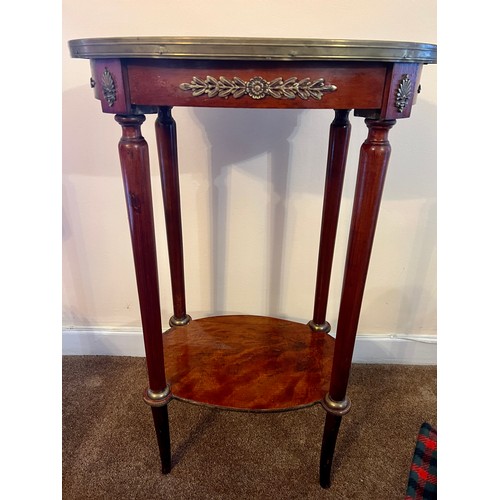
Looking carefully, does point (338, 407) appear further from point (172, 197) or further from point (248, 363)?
point (172, 197)

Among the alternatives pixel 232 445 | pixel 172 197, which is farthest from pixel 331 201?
pixel 232 445

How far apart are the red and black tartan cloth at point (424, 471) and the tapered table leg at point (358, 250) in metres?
0.16

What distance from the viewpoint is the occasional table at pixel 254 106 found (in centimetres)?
54

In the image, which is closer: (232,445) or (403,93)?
(403,93)

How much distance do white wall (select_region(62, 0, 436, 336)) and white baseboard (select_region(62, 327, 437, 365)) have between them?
3 cm

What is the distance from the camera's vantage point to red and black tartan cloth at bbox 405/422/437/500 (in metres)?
0.70

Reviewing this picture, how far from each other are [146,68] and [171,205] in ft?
1.41

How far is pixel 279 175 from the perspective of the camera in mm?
1079

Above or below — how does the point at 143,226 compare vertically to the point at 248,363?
above

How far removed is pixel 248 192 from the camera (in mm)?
1101

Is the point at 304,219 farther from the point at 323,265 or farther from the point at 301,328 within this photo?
the point at 301,328

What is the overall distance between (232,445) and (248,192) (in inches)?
26.3

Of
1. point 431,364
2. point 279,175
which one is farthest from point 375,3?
point 431,364

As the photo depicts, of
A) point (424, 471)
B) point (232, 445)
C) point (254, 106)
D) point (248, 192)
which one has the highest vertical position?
point (254, 106)
